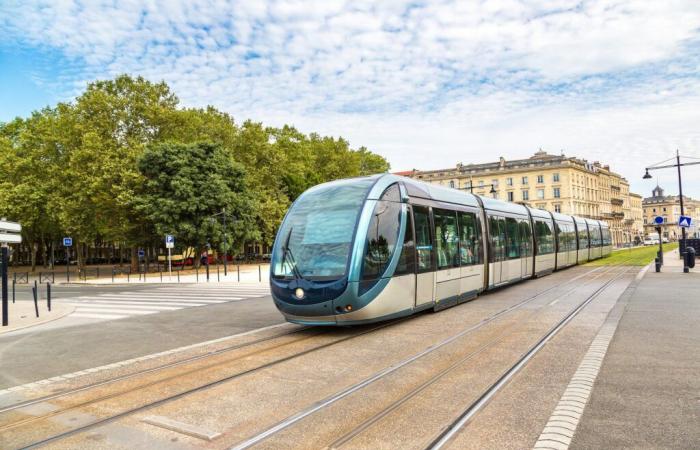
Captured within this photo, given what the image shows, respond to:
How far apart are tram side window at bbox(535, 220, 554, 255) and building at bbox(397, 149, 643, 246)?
68.3 meters

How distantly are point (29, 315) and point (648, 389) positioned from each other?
54.9ft

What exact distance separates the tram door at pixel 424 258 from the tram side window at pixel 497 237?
4.91m

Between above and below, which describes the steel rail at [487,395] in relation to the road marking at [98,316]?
above

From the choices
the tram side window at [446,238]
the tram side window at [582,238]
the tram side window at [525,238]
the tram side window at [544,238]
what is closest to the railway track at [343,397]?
the tram side window at [446,238]

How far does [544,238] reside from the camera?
23.0m

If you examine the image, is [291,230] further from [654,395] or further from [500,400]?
[654,395]

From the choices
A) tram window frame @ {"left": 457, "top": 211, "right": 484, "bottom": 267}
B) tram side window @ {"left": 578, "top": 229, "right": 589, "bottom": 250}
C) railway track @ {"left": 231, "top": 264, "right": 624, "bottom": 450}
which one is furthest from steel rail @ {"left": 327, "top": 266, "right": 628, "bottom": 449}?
tram side window @ {"left": 578, "top": 229, "right": 589, "bottom": 250}

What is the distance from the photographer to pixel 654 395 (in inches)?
218

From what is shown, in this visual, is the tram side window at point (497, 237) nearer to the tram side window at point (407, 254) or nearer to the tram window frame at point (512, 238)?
the tram window frame at point (512, 238)

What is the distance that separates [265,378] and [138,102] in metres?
39.6

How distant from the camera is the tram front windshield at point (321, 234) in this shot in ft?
30.9

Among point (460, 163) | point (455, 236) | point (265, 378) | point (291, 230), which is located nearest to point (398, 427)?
point (265, 378)

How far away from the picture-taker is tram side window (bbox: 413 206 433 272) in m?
11.1

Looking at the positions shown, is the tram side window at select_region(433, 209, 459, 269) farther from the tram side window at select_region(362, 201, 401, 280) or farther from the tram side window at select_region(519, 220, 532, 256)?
the tram side window at select_region(519, 220, 532, 256)
